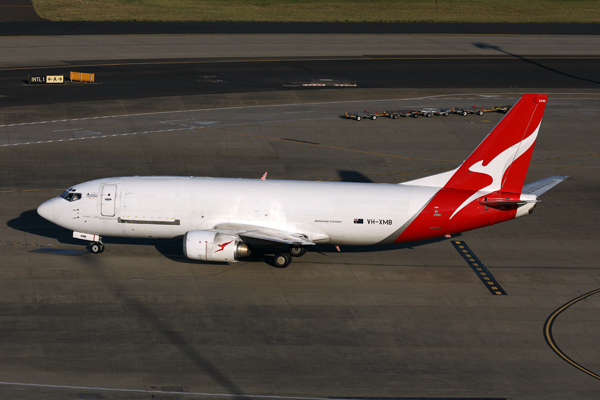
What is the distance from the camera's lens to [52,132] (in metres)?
56.5

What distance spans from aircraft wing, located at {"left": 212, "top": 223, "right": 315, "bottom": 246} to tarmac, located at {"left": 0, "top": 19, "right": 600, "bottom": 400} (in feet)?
6.50

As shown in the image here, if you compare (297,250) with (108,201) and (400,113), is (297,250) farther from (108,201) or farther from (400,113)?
(400,113)

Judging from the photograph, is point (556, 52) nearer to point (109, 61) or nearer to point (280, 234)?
point (109, 61)

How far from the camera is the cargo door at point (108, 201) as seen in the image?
3722 cm

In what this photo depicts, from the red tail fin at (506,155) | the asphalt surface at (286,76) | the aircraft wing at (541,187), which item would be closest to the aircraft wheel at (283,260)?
the red tail fin at (506,155)

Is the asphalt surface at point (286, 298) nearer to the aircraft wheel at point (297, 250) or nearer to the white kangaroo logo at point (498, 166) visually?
the aircraft wheel at point (297, 250)

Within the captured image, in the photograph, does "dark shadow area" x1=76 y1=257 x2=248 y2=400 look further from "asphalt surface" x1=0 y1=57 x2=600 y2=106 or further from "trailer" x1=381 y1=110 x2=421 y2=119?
"asphalt surface" x1=0 y1=57 x2=600 y2=106

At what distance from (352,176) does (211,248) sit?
59.9 ft

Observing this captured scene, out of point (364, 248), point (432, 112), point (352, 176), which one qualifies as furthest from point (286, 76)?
point (364, 248)

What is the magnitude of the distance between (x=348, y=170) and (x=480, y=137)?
1524 cm

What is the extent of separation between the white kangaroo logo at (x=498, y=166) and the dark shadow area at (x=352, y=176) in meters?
13.5

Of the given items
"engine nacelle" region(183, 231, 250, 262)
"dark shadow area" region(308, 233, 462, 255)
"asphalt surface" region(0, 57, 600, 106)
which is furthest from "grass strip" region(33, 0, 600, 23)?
"engine nacelle" region(183, 231, 250, 262)

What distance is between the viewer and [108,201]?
37219 millimetres

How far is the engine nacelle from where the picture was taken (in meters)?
35.7
